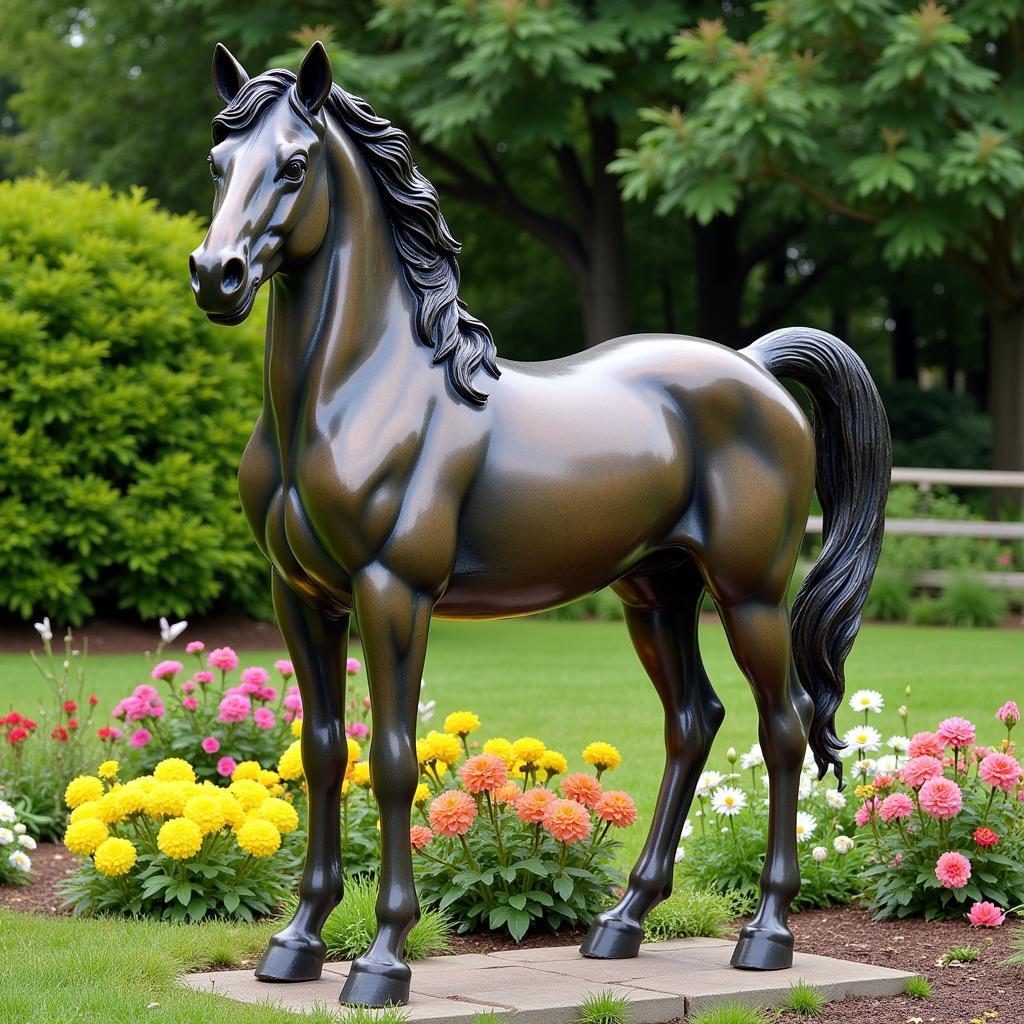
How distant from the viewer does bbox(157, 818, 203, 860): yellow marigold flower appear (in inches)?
193

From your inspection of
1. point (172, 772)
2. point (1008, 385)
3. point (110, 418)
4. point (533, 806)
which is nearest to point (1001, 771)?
point (533, 806)

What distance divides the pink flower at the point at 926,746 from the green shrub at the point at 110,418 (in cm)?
849

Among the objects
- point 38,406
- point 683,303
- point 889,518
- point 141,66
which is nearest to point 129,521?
point 38,406

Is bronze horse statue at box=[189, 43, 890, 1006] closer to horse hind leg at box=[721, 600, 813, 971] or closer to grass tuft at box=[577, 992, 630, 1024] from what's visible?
horse hind leg at box=[721, 600, 813, 971]

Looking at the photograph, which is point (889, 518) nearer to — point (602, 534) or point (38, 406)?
point (38, 406)

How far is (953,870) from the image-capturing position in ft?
16.9

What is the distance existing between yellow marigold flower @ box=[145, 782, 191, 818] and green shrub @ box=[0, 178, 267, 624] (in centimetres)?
776

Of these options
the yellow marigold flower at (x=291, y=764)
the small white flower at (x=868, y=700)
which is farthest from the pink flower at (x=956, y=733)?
the yellow marigold flower at (x=291, y=764)

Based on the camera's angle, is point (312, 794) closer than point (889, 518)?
Yes

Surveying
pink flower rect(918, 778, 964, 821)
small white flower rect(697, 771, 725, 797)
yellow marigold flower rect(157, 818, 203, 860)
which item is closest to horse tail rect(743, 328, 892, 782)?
pink flower rect(918, 778, 964, 821)

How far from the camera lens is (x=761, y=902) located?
4.53 metres

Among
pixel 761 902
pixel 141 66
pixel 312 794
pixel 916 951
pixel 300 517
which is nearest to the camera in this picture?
pixel 300 517

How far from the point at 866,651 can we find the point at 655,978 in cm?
927

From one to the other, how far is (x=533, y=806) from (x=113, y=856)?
138 cm
